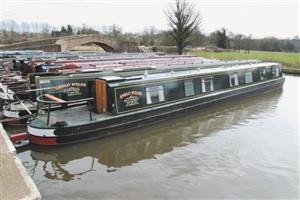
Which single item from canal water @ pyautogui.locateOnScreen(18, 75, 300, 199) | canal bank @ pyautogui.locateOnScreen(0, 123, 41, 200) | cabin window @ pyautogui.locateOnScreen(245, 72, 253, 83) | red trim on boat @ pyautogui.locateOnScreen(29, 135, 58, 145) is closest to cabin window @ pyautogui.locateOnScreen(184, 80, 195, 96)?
canal water @ pyautogui.locateOnScreen(18, 75, 300, 199)

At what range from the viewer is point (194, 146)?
8.83 m

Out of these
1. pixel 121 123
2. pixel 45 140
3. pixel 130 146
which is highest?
pixel 121 123

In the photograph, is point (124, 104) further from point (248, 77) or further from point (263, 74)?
point (263, 74)

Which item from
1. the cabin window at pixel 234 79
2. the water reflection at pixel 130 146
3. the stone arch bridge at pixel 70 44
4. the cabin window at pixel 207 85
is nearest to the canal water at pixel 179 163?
the water reflection at pixel 130 146

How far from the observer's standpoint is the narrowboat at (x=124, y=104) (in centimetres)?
825

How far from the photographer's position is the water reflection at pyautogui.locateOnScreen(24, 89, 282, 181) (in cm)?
739

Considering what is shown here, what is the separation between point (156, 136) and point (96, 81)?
2.43 m

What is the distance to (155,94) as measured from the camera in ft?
35.3

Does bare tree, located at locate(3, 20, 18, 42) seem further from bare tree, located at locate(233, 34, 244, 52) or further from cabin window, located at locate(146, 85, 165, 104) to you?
cabin window, located at locate(146, 85, 165, 104)

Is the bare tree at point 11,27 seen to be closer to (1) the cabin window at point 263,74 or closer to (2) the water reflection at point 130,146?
(1) the cabin window at point 263,74

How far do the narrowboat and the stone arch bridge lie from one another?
20.1 metres

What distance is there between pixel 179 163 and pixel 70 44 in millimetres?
26521

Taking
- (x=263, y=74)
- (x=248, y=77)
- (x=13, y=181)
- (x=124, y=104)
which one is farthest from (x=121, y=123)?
(x=263, y=74)

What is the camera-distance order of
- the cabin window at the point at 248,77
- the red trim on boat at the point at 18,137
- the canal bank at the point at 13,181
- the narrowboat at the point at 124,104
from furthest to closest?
the cabin window at the point at 248,77 → the narrowboat at the point at 124,104 → the red trim on boat at the point at 18,137 → the canal bank at the point at 13,181
